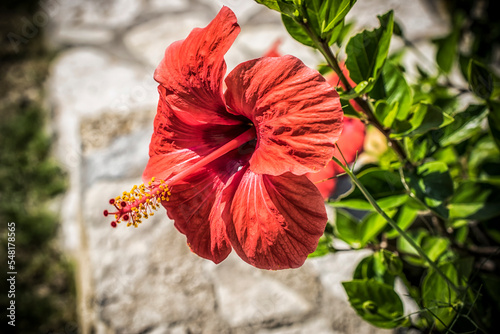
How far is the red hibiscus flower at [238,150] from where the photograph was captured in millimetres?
687

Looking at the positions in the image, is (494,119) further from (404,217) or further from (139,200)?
(139,200)

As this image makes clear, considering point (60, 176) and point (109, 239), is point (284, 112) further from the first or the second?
point (60, 176)

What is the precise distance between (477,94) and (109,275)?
1262 millimetres

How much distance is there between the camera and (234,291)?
4.85 feet

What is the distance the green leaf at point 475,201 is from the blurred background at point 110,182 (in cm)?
50

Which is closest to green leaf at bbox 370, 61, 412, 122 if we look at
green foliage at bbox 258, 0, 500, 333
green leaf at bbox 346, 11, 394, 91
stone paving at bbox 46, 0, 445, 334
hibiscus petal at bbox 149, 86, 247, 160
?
green foliage at bbox 258, 0, 500, 333

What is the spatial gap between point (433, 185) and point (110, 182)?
1267mm

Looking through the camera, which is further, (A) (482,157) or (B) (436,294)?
(A) (482,157)

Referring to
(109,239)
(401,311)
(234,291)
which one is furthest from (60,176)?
(401,311)

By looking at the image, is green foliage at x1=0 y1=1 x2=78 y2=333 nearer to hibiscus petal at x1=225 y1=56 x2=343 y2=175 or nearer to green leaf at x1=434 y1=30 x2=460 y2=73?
hibiscus petal at x1=225 y1=56 x2=343 y2=175

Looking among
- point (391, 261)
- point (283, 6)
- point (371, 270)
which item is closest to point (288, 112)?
point (283, 6)

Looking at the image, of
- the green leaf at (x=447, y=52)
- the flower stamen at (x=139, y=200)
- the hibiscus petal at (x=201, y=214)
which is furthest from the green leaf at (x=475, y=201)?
the flower stamen at (x=139, y=200)

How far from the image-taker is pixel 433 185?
886 mm

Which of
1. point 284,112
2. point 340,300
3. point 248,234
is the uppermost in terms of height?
point 284,112
